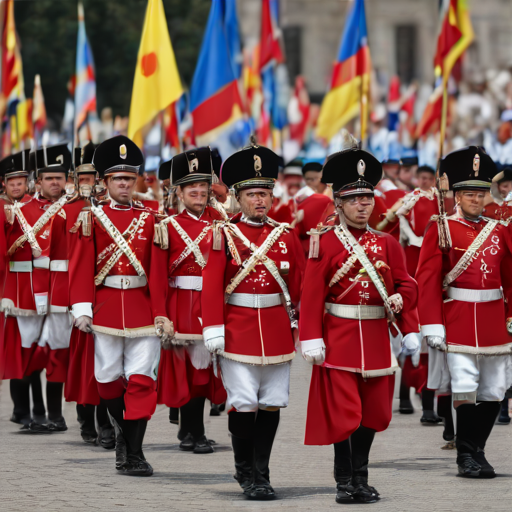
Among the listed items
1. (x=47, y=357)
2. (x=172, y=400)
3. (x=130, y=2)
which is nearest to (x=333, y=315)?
(x=172, y=400)

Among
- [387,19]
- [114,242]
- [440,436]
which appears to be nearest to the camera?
[114,242]

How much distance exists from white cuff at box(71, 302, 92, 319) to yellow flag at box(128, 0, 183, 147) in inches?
120

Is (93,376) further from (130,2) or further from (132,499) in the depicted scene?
(130,2)

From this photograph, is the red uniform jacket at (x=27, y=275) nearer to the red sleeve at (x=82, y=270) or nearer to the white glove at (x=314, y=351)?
the red sleeve at (x=82, y=270)

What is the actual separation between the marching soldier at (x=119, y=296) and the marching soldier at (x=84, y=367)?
17 centimetres

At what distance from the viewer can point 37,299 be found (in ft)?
38.8

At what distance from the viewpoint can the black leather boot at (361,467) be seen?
843 centimetres

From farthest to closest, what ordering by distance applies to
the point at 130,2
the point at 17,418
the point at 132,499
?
the point at 130,2 → the point at 17,418 → the point at 132,499

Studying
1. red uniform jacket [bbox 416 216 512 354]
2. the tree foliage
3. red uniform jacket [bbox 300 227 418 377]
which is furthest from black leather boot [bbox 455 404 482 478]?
the tree foliage

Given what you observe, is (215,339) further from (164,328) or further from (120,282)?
(120,282)

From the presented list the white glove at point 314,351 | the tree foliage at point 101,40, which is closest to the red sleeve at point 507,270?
the white glove at point 314,351

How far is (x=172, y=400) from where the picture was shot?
10320 millimetres

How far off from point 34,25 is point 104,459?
33259mm

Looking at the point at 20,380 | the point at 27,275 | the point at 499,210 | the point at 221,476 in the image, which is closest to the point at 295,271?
the point at 221,476
